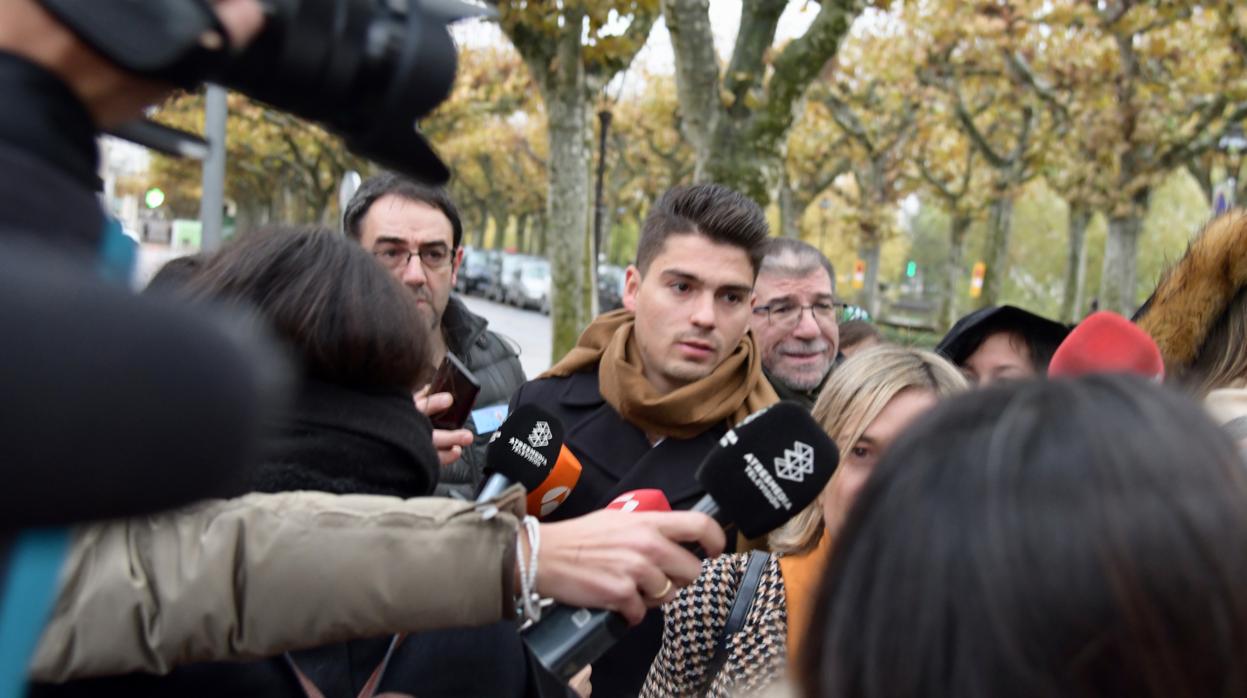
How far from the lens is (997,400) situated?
1.00m

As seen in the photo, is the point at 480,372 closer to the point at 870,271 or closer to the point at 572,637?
the point at 572,637

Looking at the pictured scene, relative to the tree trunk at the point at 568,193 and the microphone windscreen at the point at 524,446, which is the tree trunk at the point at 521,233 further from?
the microphone windscreen at the point at 524,446

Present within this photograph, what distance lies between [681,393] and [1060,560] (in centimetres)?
217

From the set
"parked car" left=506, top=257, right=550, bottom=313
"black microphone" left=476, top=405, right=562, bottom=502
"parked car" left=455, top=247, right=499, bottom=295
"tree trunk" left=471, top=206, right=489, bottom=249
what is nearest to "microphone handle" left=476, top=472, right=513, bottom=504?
"black microphone" left=476, top=405, right=562, bottom=502

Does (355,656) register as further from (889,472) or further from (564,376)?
(564,376)

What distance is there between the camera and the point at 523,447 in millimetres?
2217

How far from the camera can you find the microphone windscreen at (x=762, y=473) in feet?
5.32

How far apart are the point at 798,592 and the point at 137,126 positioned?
1.58 meters

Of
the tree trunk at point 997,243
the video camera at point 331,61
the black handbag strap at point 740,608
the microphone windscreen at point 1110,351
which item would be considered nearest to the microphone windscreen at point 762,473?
the microphone windscreen at point 1110,351

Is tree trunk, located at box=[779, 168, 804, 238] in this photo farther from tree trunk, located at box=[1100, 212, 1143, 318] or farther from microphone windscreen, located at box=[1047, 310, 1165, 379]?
microphone windscreen, located at box=[1047, 310, 1165, 379]

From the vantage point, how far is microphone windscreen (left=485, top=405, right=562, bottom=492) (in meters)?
2.20

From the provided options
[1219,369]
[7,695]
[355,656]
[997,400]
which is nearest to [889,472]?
[997,400]

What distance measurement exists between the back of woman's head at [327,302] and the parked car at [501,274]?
37019mm

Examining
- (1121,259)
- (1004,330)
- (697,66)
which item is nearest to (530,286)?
(1121,259)
